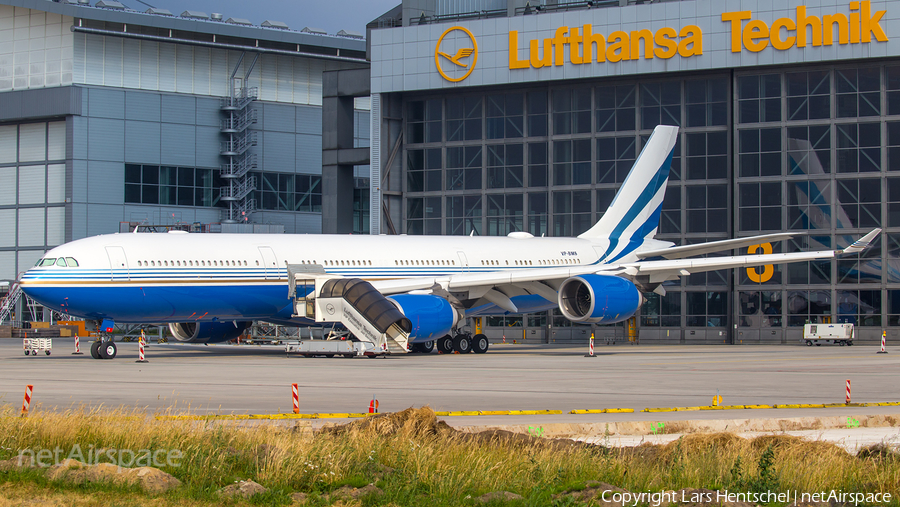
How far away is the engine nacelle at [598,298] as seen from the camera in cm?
3375

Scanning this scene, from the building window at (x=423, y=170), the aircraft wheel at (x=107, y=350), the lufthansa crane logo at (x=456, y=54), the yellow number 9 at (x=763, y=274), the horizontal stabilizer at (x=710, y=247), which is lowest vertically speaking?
the aircraft wheel at (x=107, y=350)

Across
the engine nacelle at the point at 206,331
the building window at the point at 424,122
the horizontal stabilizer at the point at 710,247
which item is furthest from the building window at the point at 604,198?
the engine nacelle at the point at 206,331

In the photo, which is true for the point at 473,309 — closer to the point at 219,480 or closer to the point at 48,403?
the point at 48,403

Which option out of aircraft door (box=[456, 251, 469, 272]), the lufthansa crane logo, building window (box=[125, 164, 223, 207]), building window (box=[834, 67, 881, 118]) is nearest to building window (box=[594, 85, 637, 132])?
the lufthansa crane logo

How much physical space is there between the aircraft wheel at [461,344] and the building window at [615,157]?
18.8 m

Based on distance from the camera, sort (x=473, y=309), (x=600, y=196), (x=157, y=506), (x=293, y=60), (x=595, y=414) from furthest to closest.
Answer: (x=293, y=60)
(x=600, y=196)
(x=473, y=309)
(x=595, y=414)
(x=157, y=506)

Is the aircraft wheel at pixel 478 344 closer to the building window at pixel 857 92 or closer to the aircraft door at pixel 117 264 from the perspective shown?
the aircraft door at pixel 117 264

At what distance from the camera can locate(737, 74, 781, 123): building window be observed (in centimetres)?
4909

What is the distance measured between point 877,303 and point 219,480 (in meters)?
45.4

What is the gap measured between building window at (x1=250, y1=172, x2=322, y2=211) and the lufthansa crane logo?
2628 centimetres

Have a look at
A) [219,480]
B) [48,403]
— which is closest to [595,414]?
[219,480]

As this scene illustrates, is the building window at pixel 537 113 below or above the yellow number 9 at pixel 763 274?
above

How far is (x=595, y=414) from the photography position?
47.5 feet

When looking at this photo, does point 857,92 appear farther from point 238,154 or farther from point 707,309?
point 238,154
